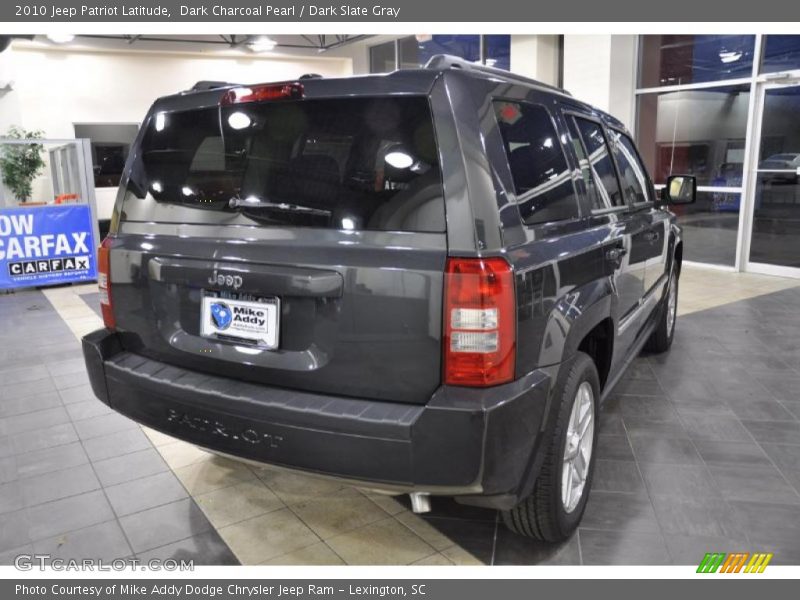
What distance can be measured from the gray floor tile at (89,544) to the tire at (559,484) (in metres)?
1.44

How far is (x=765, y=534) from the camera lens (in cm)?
243

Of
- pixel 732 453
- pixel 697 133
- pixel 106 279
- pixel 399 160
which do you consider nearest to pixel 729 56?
pixel 697 133

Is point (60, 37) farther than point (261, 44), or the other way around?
point (261, 44)

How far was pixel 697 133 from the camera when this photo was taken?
9.43 meters

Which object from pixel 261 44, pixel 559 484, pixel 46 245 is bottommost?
pixel 559 484

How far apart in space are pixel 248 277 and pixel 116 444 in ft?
6.00

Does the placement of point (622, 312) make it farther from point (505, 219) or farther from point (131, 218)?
point (131, 218)

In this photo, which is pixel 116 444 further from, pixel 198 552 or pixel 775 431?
pixel 775 431

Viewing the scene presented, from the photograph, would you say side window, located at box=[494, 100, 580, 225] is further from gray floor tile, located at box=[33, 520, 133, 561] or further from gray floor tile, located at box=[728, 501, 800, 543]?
gray floor tile, located at box=[33, 520, 133, 561]

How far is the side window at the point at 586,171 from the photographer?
98.4 inches

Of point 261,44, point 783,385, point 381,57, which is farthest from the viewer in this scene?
point 381,57

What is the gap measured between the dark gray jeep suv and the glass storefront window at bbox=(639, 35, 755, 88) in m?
7.18

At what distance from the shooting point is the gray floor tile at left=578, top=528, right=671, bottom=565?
89.4 inches
